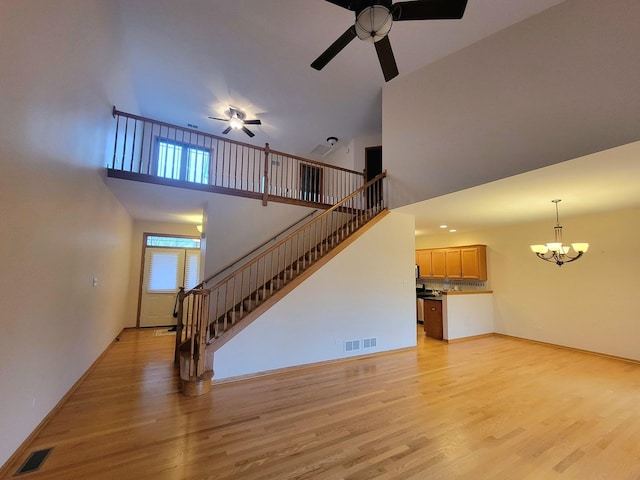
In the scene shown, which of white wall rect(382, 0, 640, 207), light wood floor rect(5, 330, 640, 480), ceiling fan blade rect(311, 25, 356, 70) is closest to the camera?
light wood floor rect(5, 330, 640, 480)

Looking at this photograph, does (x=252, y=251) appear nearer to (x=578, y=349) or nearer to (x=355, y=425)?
(x=355, y=425)

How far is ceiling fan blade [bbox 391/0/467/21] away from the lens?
2.19m

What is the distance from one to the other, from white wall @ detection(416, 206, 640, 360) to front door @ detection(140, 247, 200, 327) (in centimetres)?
773

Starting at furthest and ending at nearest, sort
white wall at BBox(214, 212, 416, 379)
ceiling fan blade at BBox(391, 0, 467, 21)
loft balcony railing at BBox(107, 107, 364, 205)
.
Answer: loft balcony railing at BBox(107, 107, 364, 205)
white wall at BBox(214, 212, 416, 379)
ceiling fan blade at BBox(391, 0, 467, 21)

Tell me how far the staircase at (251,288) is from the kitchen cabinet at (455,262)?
2.81 meters

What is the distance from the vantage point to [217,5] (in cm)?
396

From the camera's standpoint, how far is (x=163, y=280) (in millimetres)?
6988

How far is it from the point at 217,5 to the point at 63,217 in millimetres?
3548

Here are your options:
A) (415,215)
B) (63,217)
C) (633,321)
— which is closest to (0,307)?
(63,217)

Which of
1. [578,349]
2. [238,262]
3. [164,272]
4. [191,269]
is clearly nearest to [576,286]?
[578,349]

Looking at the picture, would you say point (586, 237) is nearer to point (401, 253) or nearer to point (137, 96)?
point (401, 253)

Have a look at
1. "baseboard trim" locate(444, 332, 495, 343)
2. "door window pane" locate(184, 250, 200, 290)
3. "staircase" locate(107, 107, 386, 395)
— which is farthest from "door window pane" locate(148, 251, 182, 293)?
"baseboard trim" locate(444, 332, 495, 343)

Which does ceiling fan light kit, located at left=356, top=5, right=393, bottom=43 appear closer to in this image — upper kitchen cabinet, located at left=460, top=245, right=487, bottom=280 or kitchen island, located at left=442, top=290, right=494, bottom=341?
kitchen island, located at left=442, top=290, right=494, bottom=341

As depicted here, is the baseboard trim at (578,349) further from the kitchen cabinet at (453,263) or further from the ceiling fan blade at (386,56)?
the ceiling fan blade at (386,56)
